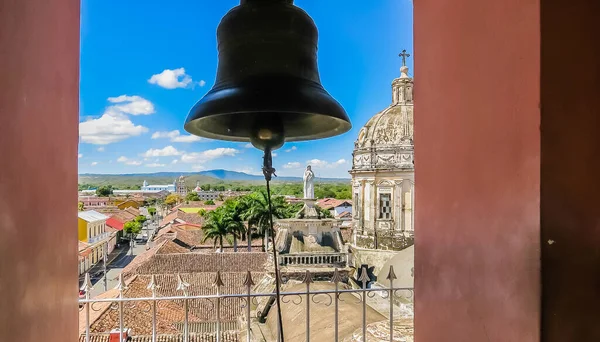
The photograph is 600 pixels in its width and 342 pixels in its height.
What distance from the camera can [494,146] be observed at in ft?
3.40

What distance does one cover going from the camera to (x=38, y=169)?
111 centimetres

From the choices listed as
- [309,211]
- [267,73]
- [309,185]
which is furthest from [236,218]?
[267,73]

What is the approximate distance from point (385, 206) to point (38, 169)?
55.7 feet

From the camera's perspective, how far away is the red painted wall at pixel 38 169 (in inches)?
38.4

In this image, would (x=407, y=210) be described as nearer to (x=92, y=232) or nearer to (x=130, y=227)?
(x=92, y=232)

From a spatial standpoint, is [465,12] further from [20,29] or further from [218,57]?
[20,29]

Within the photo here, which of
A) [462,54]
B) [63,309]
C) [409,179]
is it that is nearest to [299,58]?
[462,54]

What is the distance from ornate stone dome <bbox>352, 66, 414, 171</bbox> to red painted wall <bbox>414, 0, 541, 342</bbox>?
627 inches

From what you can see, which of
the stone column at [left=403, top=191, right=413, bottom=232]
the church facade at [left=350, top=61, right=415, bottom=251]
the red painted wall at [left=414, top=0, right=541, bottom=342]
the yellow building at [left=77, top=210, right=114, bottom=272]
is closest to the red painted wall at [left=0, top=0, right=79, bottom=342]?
the red painted wall at [left=414, top=0, right=541, bottom=342]

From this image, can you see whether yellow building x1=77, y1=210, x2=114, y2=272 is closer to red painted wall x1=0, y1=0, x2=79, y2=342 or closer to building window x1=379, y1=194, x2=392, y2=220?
building window x1=379, y1=194, x2=392, y2=220

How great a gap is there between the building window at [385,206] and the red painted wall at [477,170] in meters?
16.3
